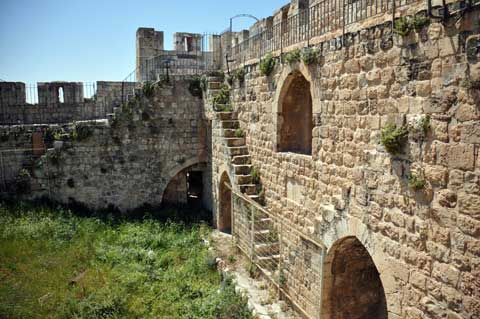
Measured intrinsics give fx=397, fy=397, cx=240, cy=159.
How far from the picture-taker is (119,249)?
1097 cm

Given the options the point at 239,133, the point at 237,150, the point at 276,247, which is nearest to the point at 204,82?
the point at 239,133

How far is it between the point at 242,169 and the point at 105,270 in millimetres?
4281

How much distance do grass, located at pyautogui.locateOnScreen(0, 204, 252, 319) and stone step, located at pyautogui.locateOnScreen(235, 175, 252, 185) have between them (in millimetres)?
2087

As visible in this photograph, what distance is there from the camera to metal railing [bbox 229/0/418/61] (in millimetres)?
5969

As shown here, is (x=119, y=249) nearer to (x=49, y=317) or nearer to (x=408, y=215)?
(x=49, y=317)

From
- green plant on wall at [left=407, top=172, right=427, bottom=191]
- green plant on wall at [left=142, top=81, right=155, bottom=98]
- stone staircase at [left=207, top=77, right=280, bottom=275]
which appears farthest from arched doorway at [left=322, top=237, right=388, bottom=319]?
green plant on wall at [left=142, top=81, right=155, bottom=98]

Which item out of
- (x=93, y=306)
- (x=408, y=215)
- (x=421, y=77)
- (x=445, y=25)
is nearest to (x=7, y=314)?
(x=93, y=306)

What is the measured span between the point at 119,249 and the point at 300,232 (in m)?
5.85

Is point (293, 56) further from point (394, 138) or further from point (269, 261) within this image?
point (269, 261)

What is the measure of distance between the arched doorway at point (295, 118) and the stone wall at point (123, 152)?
5.89m

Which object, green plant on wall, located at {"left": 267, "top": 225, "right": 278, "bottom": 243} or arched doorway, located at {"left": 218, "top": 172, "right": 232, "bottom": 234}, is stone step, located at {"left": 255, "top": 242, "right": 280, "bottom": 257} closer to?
green plant on wall, located at {"left": 267, "top": 225, "right": 278, "bottom": 243}

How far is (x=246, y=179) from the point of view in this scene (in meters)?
10.5

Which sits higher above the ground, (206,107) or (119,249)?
(206,107)

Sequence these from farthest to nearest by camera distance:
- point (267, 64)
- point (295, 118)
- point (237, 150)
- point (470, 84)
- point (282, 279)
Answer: point (237, 150) < point (267, 64) < point (295, 118) < point (282, 279) < point (470, 84)
